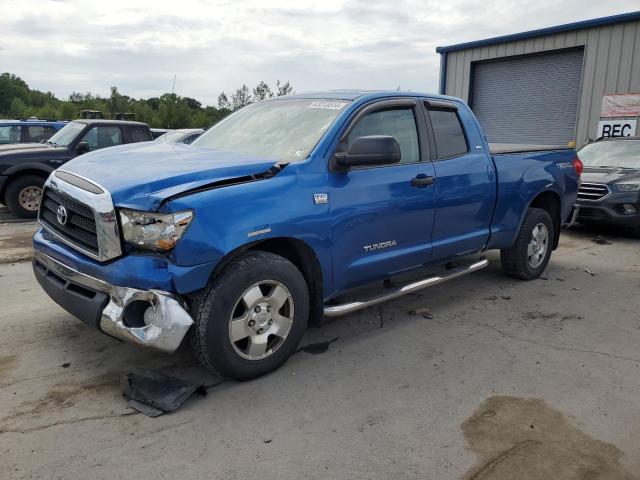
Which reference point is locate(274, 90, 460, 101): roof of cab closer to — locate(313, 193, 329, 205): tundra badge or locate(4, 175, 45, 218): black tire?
locate(313, 193, 329, 205): tundra badge

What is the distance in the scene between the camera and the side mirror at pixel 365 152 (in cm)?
372

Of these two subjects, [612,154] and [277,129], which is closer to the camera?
[277,129]

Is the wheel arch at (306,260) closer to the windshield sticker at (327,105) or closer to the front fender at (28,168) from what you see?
the windshield sticker at (327,105)

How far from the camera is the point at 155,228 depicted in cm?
308

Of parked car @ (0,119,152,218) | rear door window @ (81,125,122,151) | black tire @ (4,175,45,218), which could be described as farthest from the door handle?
rear door window @ (81,125,122,151)

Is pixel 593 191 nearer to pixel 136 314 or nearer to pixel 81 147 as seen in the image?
pixel 136 314

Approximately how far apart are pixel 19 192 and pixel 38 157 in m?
0.71

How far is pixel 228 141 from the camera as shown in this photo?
445 centimetres

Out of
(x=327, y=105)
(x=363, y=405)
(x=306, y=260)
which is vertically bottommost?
(x=363, y=405)

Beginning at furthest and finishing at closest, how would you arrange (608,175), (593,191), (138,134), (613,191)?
(138,134) → (608,175) → (593,191) → (613,191)

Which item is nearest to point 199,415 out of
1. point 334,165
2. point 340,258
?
point 340,258

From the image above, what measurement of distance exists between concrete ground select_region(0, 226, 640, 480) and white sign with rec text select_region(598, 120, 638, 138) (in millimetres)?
10160

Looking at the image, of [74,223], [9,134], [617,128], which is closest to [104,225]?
[74,223]

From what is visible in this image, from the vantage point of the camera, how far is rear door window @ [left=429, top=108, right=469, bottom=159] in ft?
15.5
